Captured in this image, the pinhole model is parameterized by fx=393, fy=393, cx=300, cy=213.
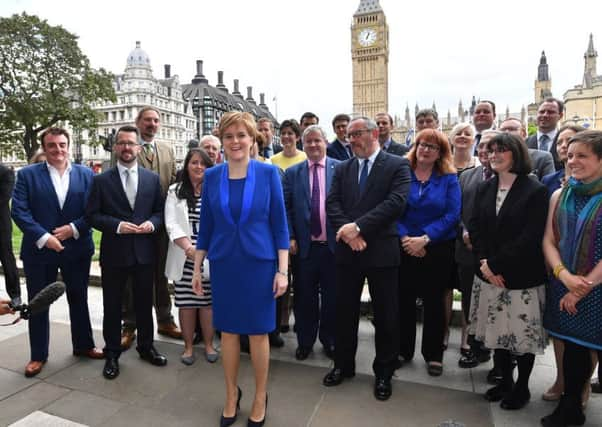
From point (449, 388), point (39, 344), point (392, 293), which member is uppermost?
point (392, 293)

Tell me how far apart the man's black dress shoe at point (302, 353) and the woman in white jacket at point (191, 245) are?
0.77 m

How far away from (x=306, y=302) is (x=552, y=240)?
2132 millimetres

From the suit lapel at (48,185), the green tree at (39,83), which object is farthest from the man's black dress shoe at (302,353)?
the green tree at (39,83)

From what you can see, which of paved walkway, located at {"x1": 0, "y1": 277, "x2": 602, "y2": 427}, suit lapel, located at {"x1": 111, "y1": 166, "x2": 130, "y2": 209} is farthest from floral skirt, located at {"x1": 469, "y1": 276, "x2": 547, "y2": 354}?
suit lapel, located at {"x1": 111, "y1": 166, "x2": 130, "y2": 209}

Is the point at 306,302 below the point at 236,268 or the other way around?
below

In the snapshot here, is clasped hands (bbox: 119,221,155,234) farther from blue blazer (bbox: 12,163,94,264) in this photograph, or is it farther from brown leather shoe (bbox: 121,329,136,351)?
brown leather shoe (bbox: 121,329,136,351)

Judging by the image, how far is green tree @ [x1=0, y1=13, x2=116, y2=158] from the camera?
941 inches

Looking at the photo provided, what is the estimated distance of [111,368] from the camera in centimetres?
344

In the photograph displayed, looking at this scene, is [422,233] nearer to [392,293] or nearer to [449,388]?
A: [392,293]

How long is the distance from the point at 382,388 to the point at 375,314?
0.56 m

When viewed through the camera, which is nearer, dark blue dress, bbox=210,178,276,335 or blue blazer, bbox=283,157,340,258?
dark blue dress, bbox=210,178,276,335

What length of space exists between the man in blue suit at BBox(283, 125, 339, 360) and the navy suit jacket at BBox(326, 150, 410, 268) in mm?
486

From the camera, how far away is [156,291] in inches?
175

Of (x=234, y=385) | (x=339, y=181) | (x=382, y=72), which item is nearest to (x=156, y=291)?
(x=234, y=385)
